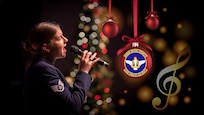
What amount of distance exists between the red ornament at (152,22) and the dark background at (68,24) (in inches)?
2.2

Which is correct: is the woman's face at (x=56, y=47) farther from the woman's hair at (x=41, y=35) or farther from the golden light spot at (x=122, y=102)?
the golden light spot at (x=122, y=102)

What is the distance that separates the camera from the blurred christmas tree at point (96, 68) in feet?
8.05

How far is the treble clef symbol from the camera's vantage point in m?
2.51

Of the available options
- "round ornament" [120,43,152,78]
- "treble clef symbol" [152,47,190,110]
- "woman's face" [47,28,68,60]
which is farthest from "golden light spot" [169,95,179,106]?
"woman's face" [47,28,68,60]

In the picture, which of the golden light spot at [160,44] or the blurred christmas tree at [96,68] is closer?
the blurred christmas tree at [96,68]

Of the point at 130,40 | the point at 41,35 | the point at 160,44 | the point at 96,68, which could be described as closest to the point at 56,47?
the point at 41,35

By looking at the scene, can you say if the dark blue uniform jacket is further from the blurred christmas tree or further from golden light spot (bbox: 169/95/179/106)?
golden light spot (bbox: 169/95/179/106)

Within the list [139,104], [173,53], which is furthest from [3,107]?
[173,53]

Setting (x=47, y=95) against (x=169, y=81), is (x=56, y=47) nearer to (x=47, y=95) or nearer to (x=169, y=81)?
(x=47, y=95)

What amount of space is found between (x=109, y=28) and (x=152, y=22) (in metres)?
0.39

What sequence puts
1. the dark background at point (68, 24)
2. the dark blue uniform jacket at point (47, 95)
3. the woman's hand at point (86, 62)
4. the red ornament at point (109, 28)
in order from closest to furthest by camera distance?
the dark blue uniform jacket at point (47, 95)
the woman's hand at point (86, 62)
the dark background at point (68, 24)
the red ornament at point (109, 28)

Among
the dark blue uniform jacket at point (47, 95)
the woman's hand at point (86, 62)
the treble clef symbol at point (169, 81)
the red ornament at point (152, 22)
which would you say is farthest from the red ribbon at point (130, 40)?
the dark blue uniform jacket at point (47, 95)

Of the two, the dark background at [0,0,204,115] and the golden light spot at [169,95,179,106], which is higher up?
the dark background at [0,0,204,115]

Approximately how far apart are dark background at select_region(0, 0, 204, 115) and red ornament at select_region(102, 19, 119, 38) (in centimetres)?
7
